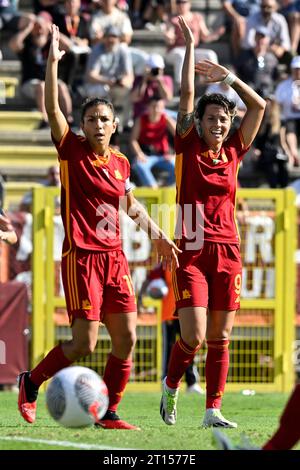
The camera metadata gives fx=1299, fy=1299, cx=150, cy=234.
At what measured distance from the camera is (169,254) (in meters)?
9.14

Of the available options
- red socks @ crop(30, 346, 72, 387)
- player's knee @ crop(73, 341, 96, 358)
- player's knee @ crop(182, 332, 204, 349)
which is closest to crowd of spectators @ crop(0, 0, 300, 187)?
player's knee @ crop(182, 332, 204, 349)

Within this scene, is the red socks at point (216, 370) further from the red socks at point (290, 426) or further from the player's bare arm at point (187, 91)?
the red socks at point (290, 426)

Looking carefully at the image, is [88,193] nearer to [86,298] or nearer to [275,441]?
[86,298]

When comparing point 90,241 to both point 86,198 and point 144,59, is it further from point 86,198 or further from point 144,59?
point 144,59

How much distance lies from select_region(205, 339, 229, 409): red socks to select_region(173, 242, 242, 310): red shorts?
288mm

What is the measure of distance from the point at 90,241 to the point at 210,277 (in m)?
0.96

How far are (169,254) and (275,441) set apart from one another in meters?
2.65

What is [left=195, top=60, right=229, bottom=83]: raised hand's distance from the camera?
9.48 metres

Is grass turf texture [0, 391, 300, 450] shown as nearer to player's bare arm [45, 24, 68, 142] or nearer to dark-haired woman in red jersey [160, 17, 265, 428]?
dark-haired woman in red jersey [160, 17, 265, 428]

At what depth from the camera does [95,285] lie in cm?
888

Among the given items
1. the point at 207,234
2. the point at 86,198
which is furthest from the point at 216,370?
the point at 86,198

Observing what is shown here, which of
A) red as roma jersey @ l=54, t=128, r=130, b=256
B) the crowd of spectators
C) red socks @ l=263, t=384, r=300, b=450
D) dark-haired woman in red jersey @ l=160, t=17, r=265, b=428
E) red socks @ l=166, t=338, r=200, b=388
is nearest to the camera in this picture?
red socks @ l=263, t=384, r=300, b=450

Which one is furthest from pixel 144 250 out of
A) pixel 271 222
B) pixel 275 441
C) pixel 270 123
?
pixel 275 441

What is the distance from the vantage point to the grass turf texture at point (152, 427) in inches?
309
